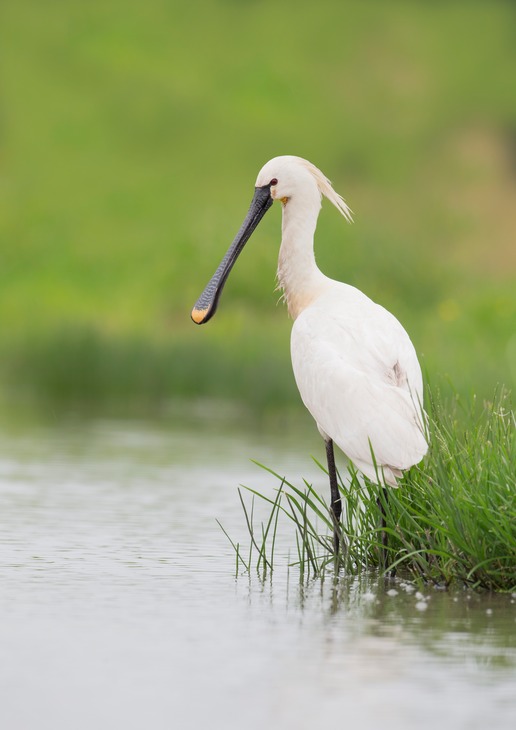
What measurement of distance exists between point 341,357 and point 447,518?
3.65ft

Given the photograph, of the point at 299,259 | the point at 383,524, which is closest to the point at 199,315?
the point at 299,259

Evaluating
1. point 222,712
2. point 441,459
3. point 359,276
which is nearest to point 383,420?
point 441,459

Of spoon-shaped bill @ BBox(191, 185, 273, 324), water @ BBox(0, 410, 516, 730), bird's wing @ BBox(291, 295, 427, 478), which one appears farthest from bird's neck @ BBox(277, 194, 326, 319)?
water @ BBox(0, 410, 516, 730)

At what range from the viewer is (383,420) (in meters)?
8.25

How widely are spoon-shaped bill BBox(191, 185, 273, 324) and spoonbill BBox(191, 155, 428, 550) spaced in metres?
0.01

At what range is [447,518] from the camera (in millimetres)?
7938

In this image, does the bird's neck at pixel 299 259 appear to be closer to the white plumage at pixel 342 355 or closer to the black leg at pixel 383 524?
the white plumage at pixel 342 355

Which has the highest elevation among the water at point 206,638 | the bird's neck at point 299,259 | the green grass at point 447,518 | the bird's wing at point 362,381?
the bird's neck at point 299,259

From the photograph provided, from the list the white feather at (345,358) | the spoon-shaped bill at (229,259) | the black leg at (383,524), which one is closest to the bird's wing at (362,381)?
the white feather at (345,358)

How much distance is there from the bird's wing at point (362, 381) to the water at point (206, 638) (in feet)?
2.23

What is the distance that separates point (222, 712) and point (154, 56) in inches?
2131

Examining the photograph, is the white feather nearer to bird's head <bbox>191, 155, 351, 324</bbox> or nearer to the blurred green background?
bird's head <bbox>191, 155, 351, 324</bbox>

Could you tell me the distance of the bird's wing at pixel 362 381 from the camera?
820 centimetres

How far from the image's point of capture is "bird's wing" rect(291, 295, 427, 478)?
8203mm
